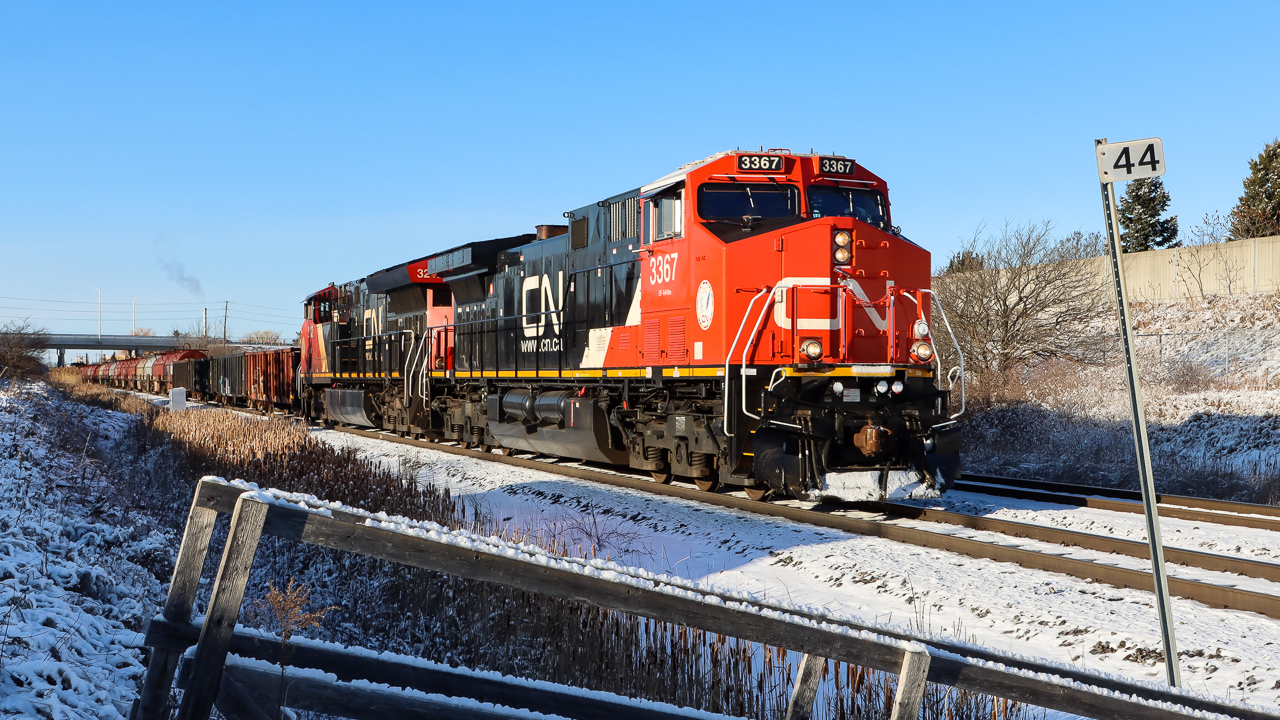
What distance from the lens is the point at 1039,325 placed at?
24609 millimetres

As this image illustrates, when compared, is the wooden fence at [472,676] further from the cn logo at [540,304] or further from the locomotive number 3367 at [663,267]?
the cn logo at [540,304]

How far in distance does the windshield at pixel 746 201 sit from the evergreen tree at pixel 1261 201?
37.1 metres

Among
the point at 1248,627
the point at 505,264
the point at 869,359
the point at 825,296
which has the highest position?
the point at 505,264

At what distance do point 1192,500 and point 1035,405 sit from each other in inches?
358

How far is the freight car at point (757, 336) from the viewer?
1045 cm

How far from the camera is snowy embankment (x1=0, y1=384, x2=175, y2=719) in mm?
4109

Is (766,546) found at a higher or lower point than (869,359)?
lower

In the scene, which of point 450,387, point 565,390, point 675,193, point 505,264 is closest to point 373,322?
point 450,387

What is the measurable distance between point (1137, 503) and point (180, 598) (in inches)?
437

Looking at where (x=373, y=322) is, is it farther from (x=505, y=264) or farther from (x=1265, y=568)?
(x=1265, y=568)

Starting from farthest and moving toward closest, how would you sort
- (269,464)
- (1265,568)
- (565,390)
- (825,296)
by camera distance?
(565,390), (269,464), (825,296), (1265,568)

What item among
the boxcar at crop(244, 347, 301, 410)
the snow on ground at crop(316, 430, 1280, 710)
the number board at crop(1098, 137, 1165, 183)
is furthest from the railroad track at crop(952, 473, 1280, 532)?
the boxcar at crop(244, 347, 301, 410)

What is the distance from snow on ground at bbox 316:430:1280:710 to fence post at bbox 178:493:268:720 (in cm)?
332

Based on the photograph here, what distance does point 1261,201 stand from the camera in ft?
130
